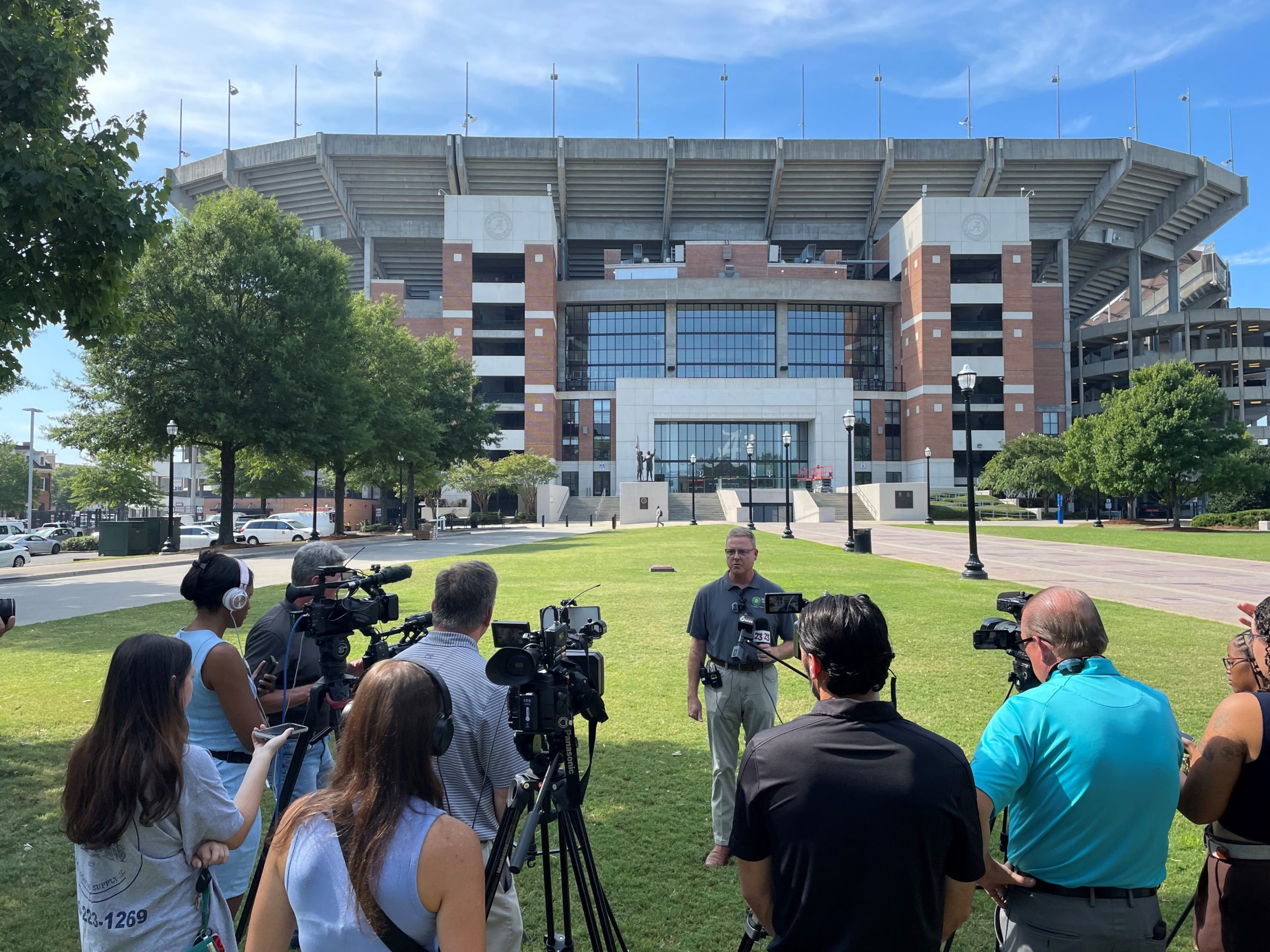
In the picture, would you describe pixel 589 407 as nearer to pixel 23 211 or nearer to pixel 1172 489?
pixel 1172 489

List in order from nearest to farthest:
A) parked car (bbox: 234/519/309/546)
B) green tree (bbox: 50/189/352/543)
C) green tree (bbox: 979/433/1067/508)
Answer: green tree (bbox: 50/189/352/543) → parked car (bbox: 234/519/309/546) → green tree (bbox: 979/433/1067/508)

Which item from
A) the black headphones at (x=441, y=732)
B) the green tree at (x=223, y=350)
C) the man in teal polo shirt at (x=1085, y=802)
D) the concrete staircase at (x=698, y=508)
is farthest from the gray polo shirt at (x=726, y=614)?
the concrete staircase at (x=698, y=508)

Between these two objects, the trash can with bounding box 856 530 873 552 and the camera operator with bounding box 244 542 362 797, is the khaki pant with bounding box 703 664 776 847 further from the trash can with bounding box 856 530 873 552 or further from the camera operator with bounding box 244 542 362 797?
the trash can with bounding box 856 530 873 552

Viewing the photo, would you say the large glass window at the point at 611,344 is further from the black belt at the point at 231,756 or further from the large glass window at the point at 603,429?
the black belt at the point at 231,756

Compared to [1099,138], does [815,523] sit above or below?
below

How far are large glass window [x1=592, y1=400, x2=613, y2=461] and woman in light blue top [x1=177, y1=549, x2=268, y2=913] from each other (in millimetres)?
78446

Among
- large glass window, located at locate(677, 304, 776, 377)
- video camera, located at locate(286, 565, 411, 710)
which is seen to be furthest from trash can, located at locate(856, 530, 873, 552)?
large glass window, located at locate(677, 304, 776, 377)

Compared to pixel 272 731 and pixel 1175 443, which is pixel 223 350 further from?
pixel 1175 443

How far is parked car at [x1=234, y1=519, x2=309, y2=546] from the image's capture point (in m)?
44.8

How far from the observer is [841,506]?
61.9 metres

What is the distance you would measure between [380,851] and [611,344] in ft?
277

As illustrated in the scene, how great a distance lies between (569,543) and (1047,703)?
31.8 meters

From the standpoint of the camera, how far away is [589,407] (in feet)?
271

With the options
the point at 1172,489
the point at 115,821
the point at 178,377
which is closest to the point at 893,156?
the point at 1172,489
